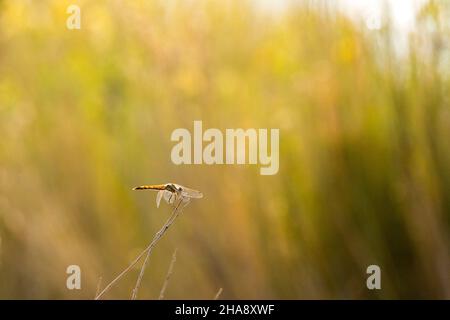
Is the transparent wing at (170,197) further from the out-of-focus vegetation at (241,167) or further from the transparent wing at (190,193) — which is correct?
the out-of-focus vegetation at (241,167)

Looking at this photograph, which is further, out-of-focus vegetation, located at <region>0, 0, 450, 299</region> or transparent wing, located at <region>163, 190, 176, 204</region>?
out-of-focus vegetation, located at <region>0, 0, 450, 299</region>

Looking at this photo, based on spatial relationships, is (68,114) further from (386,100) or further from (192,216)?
(386,100)

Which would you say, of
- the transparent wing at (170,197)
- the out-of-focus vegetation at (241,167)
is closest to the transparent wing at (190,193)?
the transparent wing at (170,197)

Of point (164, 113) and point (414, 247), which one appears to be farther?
point (164, 113)

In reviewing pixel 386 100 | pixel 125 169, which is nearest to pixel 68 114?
pixel 125 169

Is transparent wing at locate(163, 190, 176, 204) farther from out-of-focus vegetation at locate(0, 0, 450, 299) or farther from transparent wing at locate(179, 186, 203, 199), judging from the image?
out-of-focus vegetation at locate(0, 0, 450, 299)

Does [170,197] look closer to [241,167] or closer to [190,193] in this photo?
[190,193]

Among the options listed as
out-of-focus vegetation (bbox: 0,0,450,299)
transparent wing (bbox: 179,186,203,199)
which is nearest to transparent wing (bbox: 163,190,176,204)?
transparent wing (bbox: 179,186,203,199)

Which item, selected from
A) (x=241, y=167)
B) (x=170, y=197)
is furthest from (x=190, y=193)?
(x=241, y=167)
